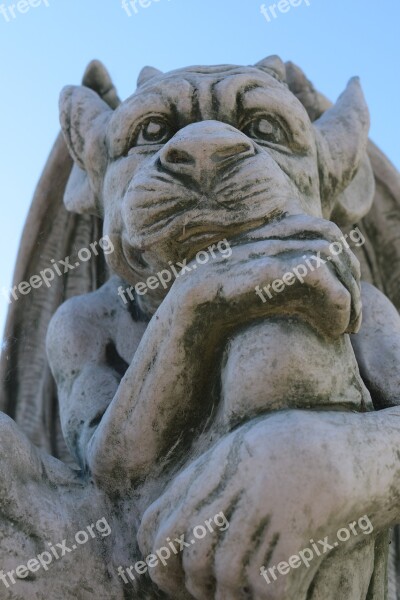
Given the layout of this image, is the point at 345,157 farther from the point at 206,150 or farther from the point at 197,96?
the point at 206,150

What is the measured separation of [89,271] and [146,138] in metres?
0.99

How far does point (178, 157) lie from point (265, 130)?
0.33 metres

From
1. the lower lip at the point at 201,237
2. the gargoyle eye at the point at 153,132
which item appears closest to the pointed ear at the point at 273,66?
the gargoyle eye at the point at 153,132

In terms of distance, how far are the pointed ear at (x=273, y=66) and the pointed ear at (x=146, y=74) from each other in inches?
12.8

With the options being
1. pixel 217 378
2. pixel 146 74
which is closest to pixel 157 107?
pixel 146 74

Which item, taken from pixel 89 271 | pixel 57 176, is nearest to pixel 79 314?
pixel 89 271

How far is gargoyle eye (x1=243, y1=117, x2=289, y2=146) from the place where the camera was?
199cm

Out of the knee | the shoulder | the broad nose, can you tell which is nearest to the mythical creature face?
the broad nose

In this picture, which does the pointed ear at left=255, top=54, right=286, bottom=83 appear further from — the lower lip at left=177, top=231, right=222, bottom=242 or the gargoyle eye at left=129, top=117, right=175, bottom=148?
the lower lip at left=177, top=231, right=222, bottom=242

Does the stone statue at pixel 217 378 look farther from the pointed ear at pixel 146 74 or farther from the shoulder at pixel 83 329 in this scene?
the pointed ear at pixel 146 74

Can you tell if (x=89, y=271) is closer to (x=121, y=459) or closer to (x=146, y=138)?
(x=146, y=138)

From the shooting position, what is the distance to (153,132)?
203cm

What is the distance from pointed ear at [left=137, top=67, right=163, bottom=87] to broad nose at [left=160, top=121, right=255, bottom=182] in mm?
661

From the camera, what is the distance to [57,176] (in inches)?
117
